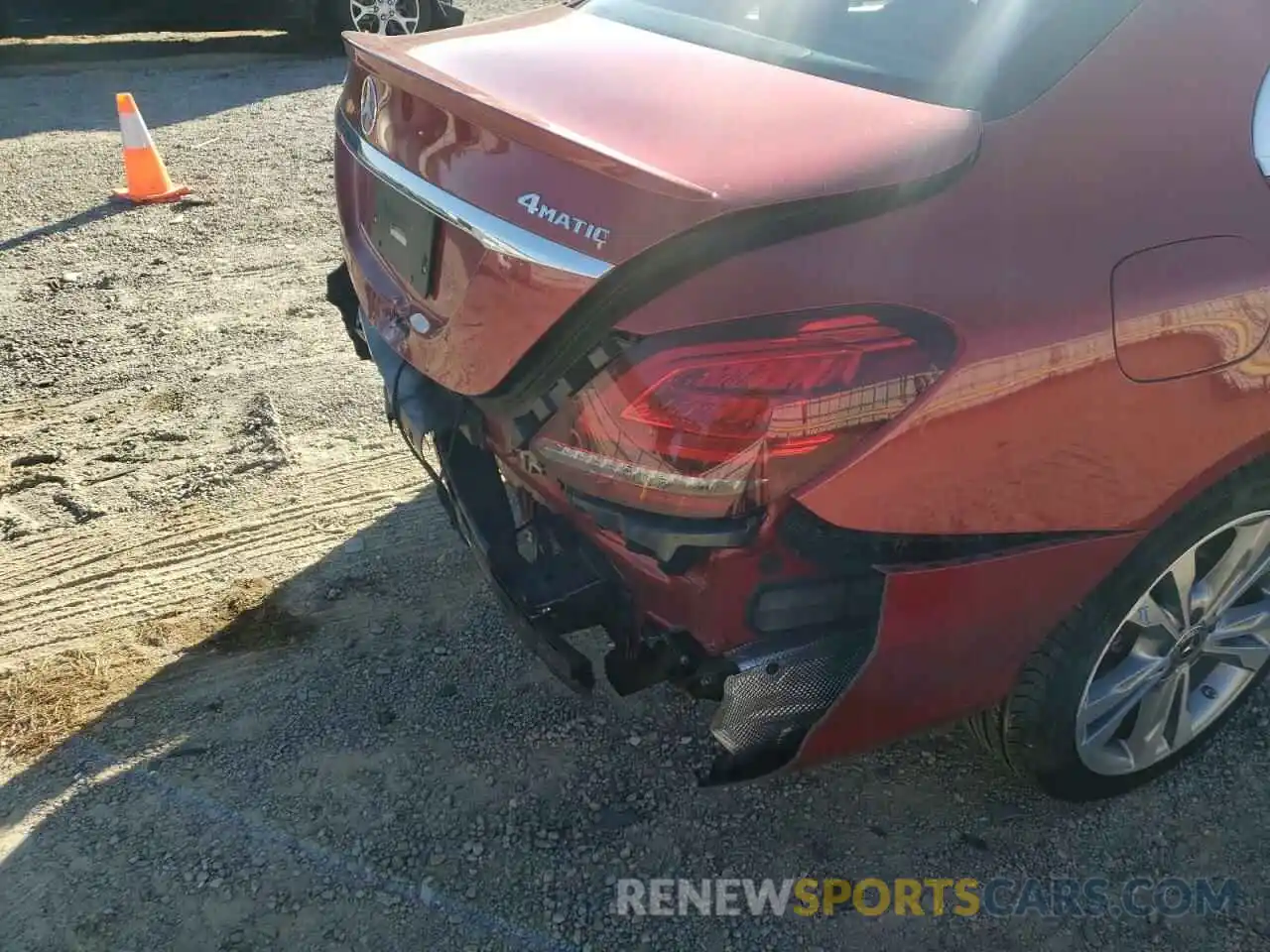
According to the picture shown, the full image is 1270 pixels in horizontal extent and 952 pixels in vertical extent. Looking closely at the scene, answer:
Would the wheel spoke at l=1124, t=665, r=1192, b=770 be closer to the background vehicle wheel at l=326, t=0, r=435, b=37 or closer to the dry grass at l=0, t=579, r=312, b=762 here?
the dry grass at l=0, t=579, r=312, b=762

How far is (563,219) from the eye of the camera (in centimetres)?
171

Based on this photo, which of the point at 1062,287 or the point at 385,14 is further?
the point at 385,14

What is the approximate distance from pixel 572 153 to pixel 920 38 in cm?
78

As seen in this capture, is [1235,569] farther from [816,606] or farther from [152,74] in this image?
[152,74]

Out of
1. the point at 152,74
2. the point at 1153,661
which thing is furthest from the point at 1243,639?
the point at 152,74

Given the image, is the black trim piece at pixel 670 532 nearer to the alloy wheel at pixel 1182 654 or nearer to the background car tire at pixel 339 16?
the alloy wheel at pixel 1182 654

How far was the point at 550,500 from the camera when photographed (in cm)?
207

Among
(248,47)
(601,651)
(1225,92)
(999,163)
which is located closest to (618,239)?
(999,163)

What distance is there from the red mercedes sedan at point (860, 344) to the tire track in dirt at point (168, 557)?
1320mm

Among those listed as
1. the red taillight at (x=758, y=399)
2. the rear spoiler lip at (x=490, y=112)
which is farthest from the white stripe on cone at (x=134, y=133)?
the red taillight at (x=758, y=399)

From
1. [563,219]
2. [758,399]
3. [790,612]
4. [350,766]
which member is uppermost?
[563,219]

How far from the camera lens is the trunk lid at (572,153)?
162 centimetres

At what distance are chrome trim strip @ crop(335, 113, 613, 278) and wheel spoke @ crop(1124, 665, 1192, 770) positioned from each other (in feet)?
5.47

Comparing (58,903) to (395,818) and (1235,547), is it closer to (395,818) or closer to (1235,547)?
(395,818)
